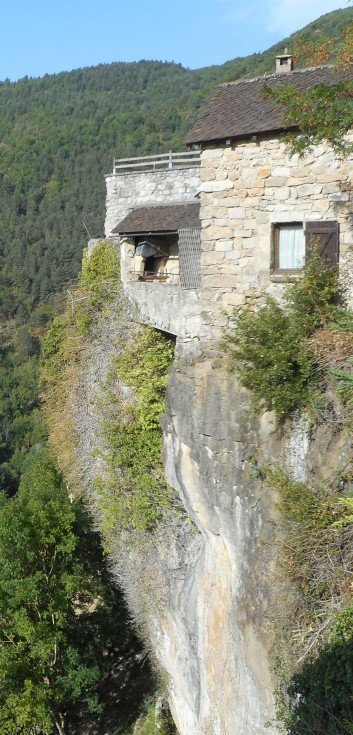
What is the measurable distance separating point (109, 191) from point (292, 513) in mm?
14317

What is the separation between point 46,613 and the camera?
1536 cm

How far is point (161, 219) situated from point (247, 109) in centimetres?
684

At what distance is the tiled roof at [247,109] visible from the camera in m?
8.97

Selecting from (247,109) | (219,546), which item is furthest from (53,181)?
(219,546)

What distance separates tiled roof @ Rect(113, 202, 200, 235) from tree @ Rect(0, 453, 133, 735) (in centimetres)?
654

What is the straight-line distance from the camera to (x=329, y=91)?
758cm

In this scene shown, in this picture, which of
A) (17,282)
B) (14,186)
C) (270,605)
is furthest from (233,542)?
(14,186)

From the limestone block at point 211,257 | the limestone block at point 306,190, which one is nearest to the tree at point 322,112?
the limestone block at point 306,190

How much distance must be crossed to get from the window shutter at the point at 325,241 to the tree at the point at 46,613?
9.63 meters

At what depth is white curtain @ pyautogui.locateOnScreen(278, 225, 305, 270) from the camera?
895 cm

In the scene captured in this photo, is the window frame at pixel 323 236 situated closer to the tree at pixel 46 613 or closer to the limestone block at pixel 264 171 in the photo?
the limestone block at pixel 264 171

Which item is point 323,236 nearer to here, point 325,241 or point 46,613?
point 325,241

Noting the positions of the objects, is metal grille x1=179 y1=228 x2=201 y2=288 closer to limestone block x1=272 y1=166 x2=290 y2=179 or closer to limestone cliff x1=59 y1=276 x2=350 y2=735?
limestone cliff x1=59 y1=276 x2=350 y2=735

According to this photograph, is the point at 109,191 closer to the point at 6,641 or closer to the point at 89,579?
the point at 89,579
